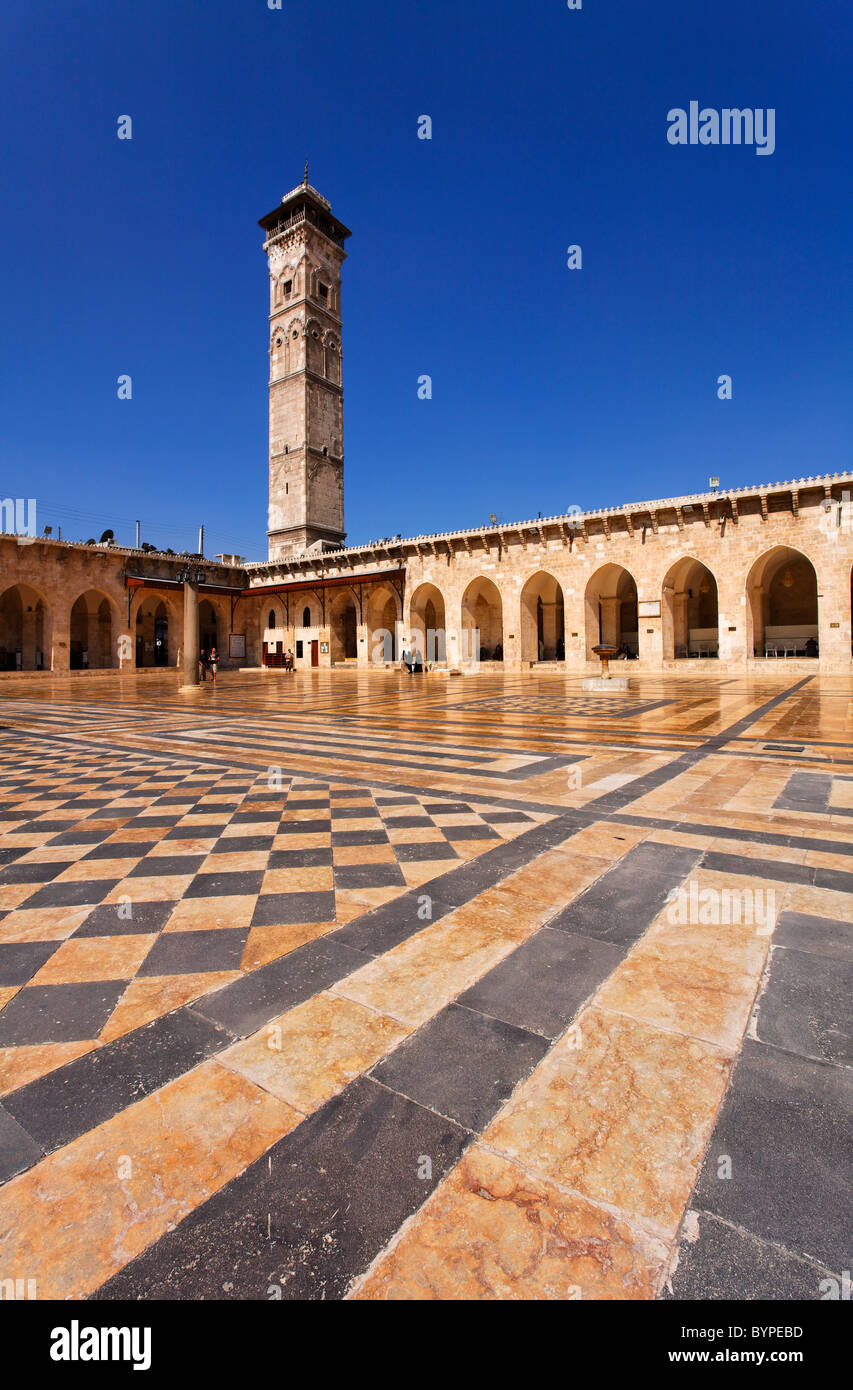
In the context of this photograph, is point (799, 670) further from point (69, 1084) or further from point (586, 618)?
point (69, 1084)

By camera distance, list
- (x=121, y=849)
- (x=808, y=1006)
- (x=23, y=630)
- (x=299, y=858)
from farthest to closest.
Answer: (x=23, y=630)
(x=121, y=849)
(x=299, y=858)
(x=808, y=1006)

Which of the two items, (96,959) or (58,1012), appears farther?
(96,959)

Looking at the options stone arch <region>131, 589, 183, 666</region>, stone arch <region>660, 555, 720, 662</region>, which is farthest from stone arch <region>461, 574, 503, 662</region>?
stone arch <region>131, 589, 183, 666</region>

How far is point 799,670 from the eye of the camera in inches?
866

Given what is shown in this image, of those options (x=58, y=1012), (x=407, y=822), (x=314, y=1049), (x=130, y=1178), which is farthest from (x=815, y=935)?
(x=58, y=1012)

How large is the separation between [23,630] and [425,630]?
21436 mm

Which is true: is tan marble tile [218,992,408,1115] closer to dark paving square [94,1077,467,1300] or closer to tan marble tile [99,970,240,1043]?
dark paving square [94,1077,467,1300]

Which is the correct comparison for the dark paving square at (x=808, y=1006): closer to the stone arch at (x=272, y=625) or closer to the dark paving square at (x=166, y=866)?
the dark paving square at (x=166, y=866)

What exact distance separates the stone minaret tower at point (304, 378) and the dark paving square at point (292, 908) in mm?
37220

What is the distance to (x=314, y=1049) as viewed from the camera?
74.8 inches

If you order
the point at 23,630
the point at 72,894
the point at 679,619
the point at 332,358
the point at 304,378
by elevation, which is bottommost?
the point at 72,894

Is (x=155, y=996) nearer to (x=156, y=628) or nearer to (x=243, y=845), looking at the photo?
(x=243, y=845)

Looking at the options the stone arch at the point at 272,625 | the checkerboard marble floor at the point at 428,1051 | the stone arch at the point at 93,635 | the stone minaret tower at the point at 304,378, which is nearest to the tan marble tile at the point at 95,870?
the checkerboard marble floor at the point at 428,1051
